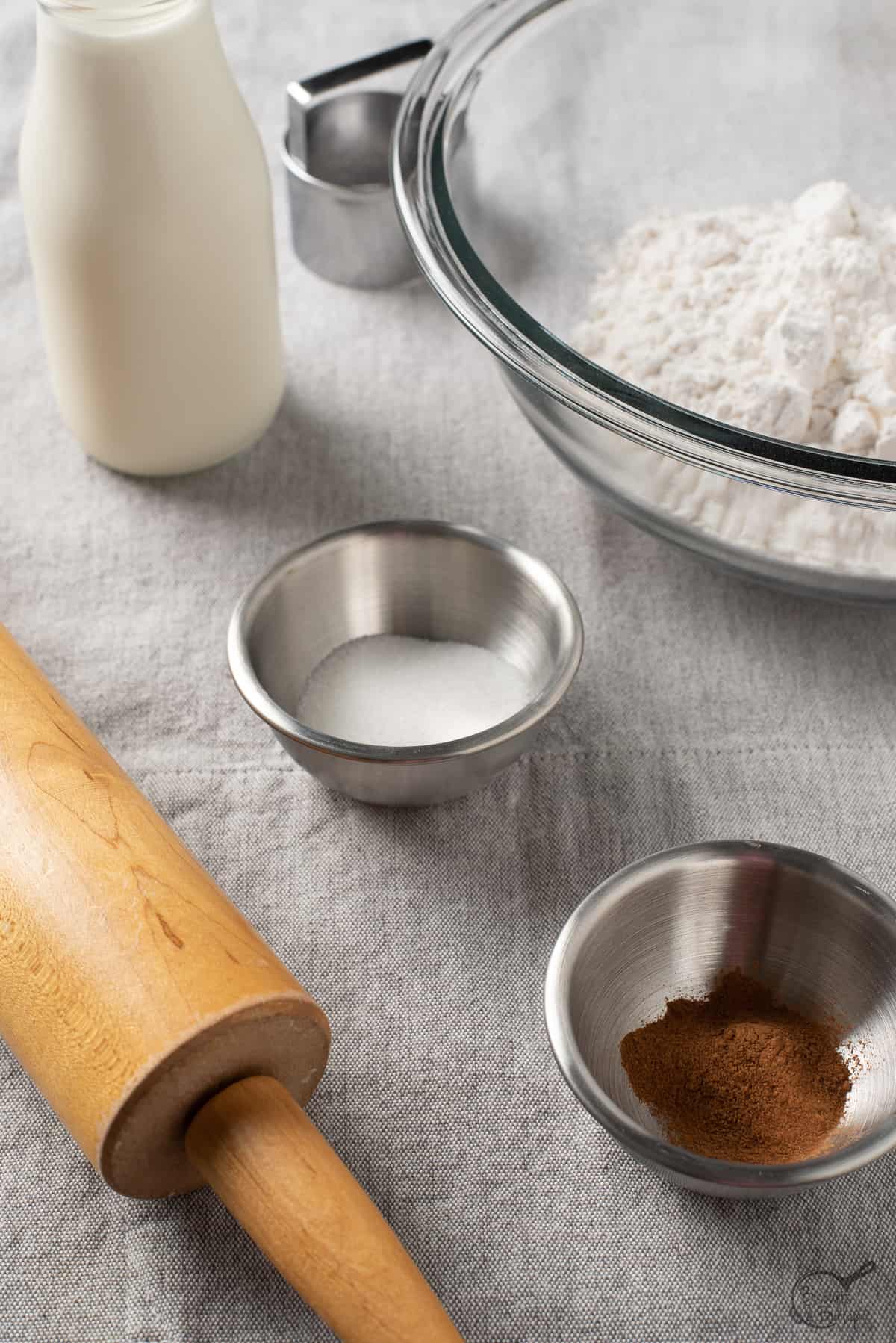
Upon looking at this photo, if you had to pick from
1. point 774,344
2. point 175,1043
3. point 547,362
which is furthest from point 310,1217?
→ point 774,344

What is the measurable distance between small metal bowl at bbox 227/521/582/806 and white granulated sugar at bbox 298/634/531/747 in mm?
16

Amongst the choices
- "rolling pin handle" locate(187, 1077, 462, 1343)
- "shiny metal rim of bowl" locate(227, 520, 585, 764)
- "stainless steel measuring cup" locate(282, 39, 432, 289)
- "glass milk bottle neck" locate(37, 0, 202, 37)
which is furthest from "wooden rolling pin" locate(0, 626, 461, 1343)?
"stainless steel measuring cup" locate(282, 39, 432, 289)

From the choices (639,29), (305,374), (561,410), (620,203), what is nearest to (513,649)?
(561,410)

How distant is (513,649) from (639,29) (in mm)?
632

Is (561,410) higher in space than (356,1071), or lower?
higher

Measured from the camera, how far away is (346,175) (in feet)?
4.09

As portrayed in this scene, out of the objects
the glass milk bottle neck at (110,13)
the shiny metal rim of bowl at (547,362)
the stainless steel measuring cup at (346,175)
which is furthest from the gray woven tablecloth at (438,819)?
the glass milk bottle neck at (110,13)

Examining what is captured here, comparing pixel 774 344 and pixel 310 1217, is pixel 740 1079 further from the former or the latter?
pixel 774 344

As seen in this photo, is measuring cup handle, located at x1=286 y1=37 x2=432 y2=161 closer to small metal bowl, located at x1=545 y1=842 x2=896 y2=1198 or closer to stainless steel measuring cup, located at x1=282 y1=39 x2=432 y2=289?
stainless steel measuring cup, located at x1=282 y1=39 x2=432 y2=289

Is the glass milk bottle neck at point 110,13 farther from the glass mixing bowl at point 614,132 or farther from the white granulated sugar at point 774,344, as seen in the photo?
the white granulated sugar at point 774,344

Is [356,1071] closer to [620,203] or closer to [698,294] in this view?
[698,294]

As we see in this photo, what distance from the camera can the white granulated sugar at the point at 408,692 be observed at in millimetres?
778

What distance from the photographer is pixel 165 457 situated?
980 millimetres

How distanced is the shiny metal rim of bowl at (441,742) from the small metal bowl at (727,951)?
0.11 m
